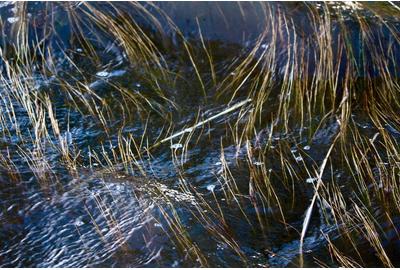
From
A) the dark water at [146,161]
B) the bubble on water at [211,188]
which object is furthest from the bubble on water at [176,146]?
the bubble on water at [211,188]

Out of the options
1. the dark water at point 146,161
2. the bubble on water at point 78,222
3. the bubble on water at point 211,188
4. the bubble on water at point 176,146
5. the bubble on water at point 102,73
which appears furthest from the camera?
the bubble on water at point 102,73

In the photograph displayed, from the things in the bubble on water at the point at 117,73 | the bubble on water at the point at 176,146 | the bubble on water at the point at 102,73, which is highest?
the bubble on water at the point at 102,73

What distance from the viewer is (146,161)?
3635 mm

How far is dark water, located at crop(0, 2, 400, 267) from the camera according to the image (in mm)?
3064

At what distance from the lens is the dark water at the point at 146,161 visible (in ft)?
10.1

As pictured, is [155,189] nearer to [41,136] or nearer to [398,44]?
[41,136]

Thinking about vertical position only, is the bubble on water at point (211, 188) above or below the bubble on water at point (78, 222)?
below

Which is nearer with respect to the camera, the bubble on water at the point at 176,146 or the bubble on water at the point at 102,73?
the bubble on water at the point at 176,146

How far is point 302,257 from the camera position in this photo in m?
3.05

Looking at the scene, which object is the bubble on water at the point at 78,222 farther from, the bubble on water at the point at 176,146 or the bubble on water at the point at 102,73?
the bubble on water at the point at 102,73

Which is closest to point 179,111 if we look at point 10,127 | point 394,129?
point 10,127

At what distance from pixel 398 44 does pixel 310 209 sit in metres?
1.44

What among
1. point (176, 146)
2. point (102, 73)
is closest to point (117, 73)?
point (102, 73)

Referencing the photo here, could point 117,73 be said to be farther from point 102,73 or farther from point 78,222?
point 78,222
